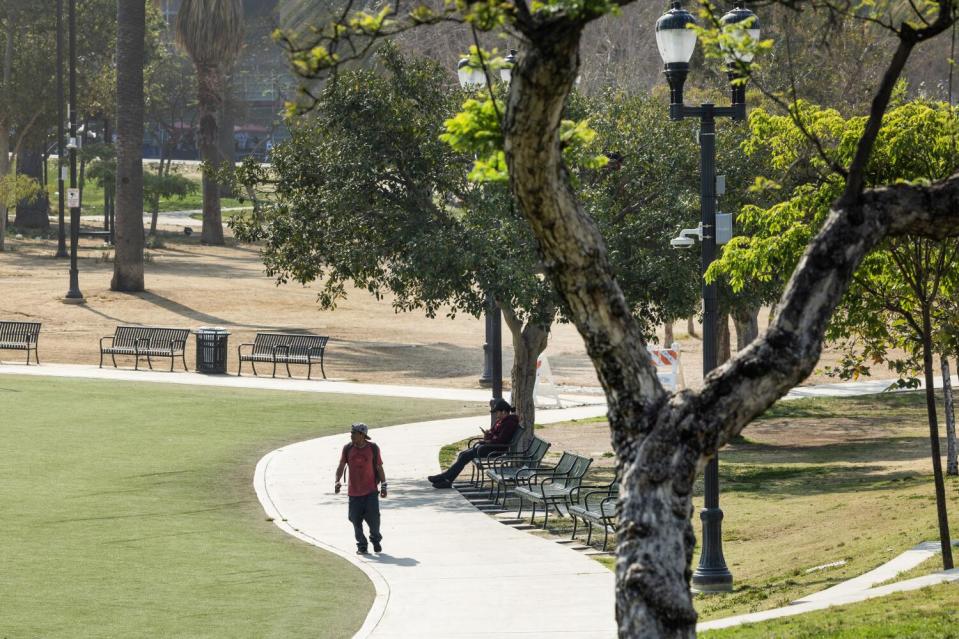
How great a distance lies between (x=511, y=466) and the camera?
19500 mm

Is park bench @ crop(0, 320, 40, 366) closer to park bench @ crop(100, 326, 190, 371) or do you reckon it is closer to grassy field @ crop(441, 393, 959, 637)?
park bench @ crop(100, 326, 190, 371)

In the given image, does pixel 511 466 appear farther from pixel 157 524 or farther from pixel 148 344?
pixel 148 344

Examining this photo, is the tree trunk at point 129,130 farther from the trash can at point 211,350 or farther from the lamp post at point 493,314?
the lamp post at point 493,314

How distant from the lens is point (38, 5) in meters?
61.5

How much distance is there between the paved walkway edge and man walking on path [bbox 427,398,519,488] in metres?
2.60

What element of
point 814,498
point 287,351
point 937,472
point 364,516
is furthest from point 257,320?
point 937,472

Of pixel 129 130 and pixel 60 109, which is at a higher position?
pixel 60 109

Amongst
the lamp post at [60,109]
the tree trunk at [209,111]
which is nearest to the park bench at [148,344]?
the lamp post at [60,109]

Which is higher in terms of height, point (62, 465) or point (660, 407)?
point (660, 407)

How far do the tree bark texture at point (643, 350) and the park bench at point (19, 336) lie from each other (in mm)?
30439

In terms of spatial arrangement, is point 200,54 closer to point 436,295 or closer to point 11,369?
point 11,369

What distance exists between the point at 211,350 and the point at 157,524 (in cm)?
1805

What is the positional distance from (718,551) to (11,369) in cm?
2447

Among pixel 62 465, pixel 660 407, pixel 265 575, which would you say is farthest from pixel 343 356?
pixel 660 407
